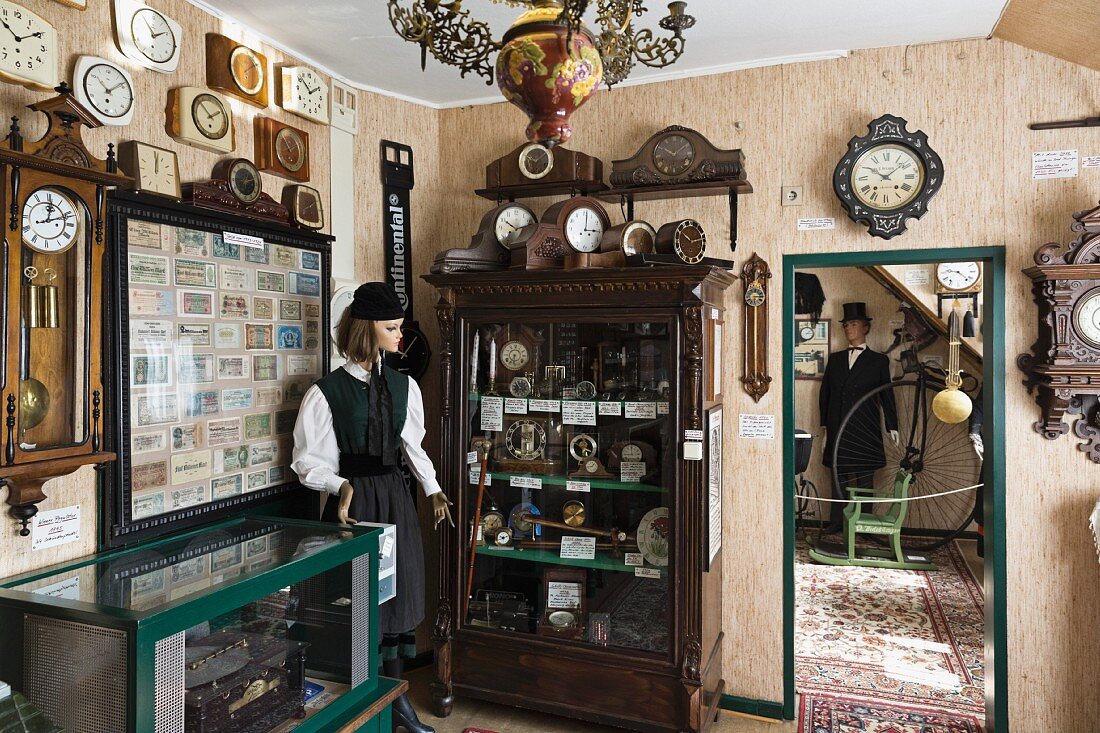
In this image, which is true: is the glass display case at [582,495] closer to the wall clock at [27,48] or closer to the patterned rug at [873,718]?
the patterned rug at [873,718]

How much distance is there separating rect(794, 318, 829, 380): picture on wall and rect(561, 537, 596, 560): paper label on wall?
399 cm

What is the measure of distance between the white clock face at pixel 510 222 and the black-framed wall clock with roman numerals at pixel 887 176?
4.46 ft

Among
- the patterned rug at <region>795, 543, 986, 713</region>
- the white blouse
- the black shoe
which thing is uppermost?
the white blouse

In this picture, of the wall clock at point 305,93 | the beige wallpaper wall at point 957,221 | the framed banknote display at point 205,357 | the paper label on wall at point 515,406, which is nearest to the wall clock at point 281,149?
the wall clock at point 305,93

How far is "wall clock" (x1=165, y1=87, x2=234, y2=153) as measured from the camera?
8.60 feet

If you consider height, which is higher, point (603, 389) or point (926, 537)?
point (603, 389)

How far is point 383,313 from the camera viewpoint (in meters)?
2.91

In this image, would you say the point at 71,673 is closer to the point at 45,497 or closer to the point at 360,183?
the point at 45,497

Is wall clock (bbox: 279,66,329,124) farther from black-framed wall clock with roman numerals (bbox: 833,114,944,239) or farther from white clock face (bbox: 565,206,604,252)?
black-framed wall clock with roman numerals (bbox: 833,114,944,239)

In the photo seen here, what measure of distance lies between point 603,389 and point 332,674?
162 cm

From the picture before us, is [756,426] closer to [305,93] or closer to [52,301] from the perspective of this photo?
[305,93]

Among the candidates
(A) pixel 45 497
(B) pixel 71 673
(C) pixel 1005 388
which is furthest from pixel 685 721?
(A) pixel 45 497

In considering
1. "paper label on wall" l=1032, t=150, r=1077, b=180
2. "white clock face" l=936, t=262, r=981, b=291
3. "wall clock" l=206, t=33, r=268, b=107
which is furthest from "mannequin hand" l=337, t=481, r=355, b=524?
"white clock face" l=936, t=262, r=981, b=291

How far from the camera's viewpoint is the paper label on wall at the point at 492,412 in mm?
3371
